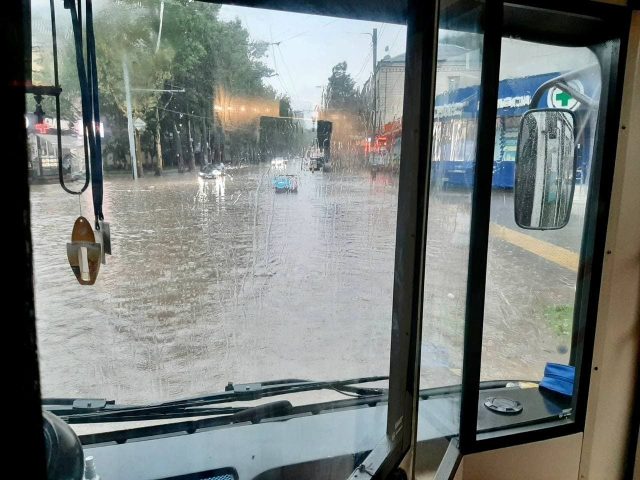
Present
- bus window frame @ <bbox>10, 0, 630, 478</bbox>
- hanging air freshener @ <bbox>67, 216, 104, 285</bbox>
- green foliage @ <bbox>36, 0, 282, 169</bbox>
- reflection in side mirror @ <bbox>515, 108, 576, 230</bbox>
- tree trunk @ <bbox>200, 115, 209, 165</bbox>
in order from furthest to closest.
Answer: reflection in side mirror @ <bbox>515, 108, 576, 230</bbox> → tree trunk @ <bbox>200, 115, 209, 165</bbox> → green foliage @ <bbox>36, 0, 282, 169</bbox> → hanging air freshener @ <bbox>67, 216, 104, 285</bbox> → bus window frame @ <bbox>10, 0, 630, 478</bbox>

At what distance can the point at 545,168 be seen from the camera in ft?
5.01

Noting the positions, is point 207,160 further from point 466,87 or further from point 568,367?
point 568,367

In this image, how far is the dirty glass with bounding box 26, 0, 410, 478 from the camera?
0.98 metres

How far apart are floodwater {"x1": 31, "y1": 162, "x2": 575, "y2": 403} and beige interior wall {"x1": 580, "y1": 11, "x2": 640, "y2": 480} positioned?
0.49 m

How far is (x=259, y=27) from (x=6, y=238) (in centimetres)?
95

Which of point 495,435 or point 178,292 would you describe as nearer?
point 178,292

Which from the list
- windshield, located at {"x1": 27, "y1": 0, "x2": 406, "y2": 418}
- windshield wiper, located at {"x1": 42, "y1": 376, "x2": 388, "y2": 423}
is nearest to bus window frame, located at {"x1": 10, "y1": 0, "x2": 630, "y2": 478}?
windshield, located at {"x1": 27, "y1": 0, "x2": 406, "y2": 418}

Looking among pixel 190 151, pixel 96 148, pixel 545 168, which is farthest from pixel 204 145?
pixel 545 168

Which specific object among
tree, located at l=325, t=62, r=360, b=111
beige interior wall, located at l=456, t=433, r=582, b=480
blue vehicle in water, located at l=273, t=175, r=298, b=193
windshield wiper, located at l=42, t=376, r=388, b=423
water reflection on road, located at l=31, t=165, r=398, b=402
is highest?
tree, located at l=325, t=62, r=360, b=111

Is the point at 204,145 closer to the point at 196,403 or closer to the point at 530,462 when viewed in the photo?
the point at 196,403

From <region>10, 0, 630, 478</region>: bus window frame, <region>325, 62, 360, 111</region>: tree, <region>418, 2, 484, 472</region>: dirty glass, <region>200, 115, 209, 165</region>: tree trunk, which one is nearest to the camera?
<region>10, 0, 630, 478</region>: bus window frame

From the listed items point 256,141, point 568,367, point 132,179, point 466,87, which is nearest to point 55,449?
point 132,179

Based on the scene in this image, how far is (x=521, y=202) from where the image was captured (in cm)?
152

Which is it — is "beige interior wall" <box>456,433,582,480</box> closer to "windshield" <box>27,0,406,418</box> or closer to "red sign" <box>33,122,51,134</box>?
"windshield" <box>27,0,406,418</box>
